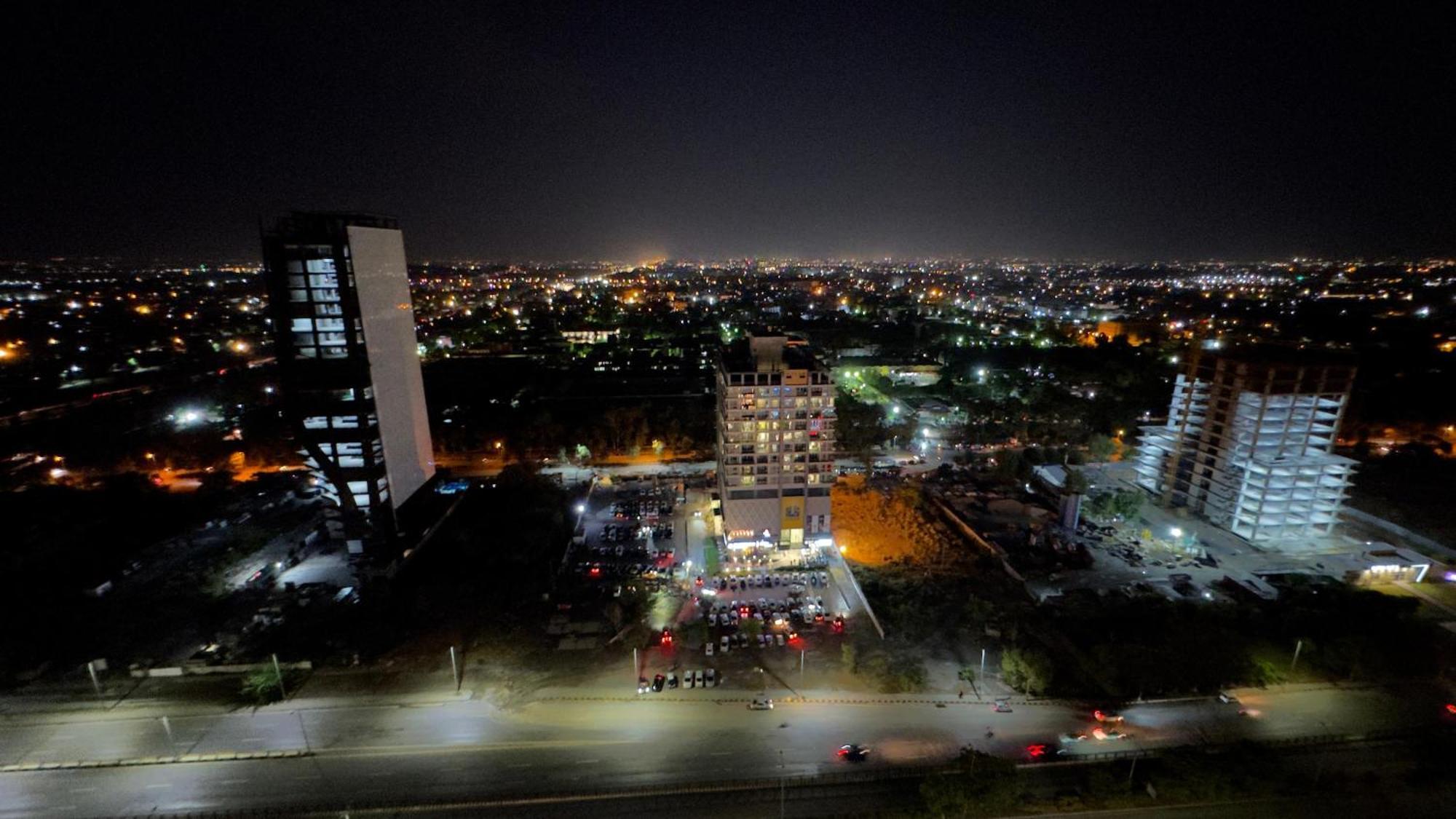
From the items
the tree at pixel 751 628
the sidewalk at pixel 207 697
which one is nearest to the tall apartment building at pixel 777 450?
the tree at pixel 751 628

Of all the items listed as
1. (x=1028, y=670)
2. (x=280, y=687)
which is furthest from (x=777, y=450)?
(x=280, y=687)

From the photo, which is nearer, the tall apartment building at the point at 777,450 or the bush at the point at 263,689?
the bush at the point at 263,689

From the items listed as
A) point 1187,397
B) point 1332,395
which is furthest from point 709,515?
point 1332,395

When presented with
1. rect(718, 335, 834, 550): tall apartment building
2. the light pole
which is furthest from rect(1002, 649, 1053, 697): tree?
rect(718, 335, 834, 550): tall apartment building

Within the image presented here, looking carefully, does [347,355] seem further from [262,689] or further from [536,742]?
[536,742]

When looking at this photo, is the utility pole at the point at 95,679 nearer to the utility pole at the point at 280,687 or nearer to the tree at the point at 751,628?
the utility pole at the point at 280,687
